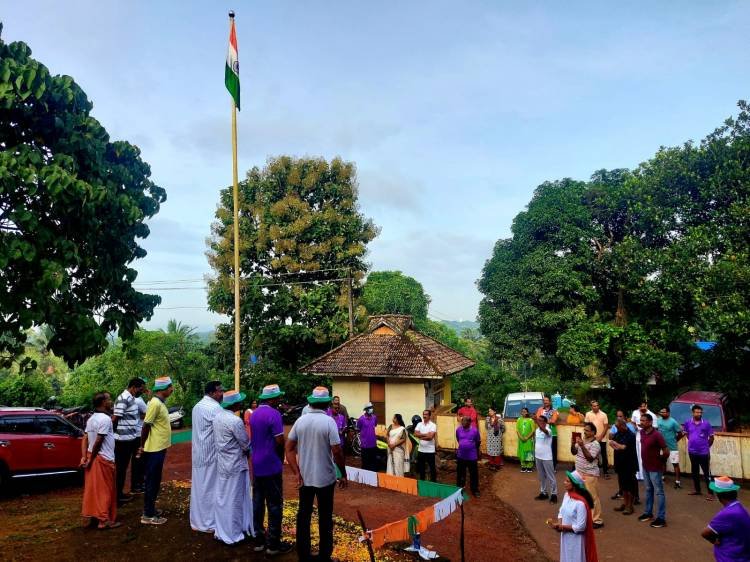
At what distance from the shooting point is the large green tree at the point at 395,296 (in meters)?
43.3

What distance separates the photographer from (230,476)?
5.98m

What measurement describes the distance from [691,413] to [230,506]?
11.8 m

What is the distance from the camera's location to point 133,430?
8148 millimetres

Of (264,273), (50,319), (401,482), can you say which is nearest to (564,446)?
(401,482)

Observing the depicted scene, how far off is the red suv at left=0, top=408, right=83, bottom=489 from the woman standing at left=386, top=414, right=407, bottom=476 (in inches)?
248

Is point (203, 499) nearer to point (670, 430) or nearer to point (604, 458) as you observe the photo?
point (670, 430)

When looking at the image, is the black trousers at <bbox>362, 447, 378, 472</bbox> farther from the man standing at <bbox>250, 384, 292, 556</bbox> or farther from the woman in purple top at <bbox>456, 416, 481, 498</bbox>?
the man standing at <bbox>250, 384, 292, 556</bbox>

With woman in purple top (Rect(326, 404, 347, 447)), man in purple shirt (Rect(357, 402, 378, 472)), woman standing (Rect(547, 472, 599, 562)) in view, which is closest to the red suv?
woman in purple top (Rect(326, 404, 347, 447))

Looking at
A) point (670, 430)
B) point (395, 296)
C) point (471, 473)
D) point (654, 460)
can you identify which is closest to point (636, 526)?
point (654, 460)

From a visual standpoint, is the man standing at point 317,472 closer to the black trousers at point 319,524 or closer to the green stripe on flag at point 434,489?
the black trousers at point 319,524

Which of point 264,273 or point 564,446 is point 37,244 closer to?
point 564,446

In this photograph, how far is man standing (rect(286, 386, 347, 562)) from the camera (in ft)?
17.8

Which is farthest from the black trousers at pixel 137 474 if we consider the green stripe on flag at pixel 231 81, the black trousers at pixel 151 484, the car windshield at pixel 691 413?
the car windshield at pixel 691 413

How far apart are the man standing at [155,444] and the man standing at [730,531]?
6.22m
